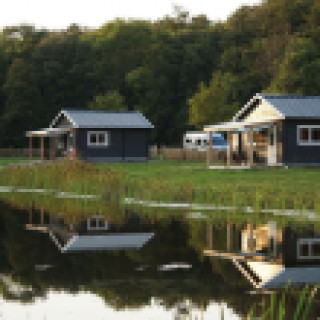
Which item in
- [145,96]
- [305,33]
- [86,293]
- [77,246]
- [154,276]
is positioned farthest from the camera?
[145,96]

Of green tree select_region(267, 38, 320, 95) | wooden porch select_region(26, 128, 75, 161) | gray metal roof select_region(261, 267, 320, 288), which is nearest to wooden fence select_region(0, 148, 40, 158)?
wooden porch select_region(26, 128, 75, 161)

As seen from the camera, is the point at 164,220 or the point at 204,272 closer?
the point at 204,272

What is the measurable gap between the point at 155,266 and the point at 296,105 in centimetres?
4089

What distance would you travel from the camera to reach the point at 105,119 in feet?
236

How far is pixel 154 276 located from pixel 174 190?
16777mm

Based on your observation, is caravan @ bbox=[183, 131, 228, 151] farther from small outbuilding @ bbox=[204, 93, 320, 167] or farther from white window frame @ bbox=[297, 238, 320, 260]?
white window frame @ bbox=[297, 238, 320, 260]

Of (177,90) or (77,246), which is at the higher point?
(177,90)

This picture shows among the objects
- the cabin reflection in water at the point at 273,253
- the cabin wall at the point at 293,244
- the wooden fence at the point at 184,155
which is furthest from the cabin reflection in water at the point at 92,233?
the wooden fence at the point at 184,155

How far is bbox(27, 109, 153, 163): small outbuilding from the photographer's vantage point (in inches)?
2785

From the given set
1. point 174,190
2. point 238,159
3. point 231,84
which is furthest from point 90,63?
point 174,190

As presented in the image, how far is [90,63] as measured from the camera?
340ft

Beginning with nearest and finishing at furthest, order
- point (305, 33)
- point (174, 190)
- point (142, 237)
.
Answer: point (142, 237), point (174, 190), point (305, 33)

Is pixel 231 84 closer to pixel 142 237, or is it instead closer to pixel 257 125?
pixel 257 125

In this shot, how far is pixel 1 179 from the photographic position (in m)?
41.3
